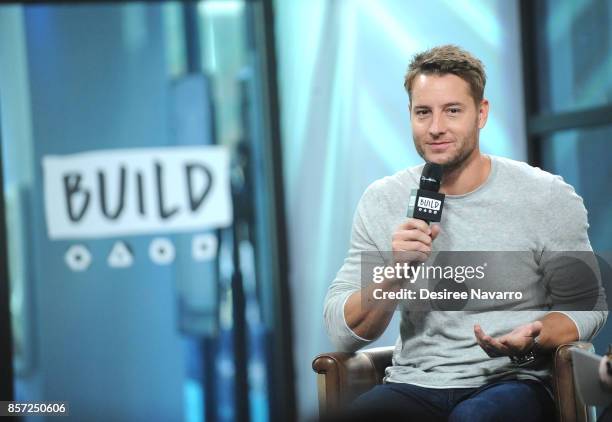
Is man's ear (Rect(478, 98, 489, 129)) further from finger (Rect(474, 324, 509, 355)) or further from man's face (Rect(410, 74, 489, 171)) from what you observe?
finger (Rect(474, 324, 509, 355))

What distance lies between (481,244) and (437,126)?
1.00 ft

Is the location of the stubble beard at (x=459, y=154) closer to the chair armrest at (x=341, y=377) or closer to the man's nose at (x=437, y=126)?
the man's nose at (x=437, y=126)

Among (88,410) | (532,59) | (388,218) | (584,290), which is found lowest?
(88,410)

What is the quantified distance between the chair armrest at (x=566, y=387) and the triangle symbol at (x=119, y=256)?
6.92 feet

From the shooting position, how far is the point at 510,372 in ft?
6.79

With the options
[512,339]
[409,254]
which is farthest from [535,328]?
[409,254]

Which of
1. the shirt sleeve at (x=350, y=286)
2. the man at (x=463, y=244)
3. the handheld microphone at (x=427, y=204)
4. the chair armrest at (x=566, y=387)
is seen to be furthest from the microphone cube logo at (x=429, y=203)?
the chair armrest at (x=566, y=387)

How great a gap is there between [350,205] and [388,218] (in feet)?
4.55

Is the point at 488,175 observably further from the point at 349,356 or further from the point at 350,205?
the point at 350,205

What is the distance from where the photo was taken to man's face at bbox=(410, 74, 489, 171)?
2.11 m

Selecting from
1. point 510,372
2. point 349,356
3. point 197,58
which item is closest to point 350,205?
point 197,58

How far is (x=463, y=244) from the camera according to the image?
212 cm

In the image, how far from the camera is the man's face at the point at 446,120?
211 centimetres

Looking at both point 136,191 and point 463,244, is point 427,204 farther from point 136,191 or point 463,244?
point 136,191
